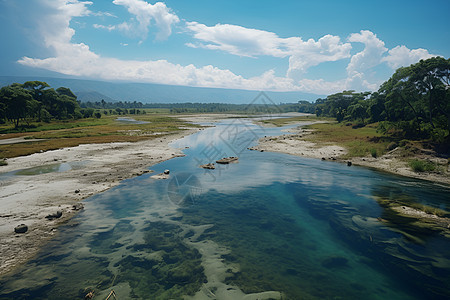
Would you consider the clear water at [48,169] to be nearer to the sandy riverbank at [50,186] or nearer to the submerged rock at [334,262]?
the sandy riverbank at [50,186]

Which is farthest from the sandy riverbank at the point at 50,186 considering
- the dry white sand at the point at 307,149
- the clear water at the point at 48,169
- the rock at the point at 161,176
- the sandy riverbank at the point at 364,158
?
the sandy riverbank at the point at 364,158

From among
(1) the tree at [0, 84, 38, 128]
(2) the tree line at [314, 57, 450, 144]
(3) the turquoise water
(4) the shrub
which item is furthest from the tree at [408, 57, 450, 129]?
(1) the tree at [0, 84, 38, 128]

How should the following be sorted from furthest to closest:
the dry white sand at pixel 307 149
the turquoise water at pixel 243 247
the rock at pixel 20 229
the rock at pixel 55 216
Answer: the dry white sand at pixel 307 149 → the rock at pixel 55 216 → the rock at pixel 20 229 → the turquoise water at pixel 243 247

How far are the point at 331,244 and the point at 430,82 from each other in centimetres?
4530

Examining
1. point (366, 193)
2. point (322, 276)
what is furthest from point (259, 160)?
point (322, 276)

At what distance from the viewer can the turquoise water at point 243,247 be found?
11727mm

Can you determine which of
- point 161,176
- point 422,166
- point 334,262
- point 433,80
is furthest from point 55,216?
point 433,80

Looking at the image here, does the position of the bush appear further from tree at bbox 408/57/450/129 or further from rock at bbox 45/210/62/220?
rock at bbox 45/210/62/220

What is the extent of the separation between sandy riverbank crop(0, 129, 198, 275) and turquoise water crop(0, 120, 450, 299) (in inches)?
50.4

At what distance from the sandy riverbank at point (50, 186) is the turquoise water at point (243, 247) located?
4.20 ft

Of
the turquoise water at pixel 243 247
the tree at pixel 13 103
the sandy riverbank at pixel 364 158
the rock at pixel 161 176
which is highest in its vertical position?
the tree at pixel 13 103

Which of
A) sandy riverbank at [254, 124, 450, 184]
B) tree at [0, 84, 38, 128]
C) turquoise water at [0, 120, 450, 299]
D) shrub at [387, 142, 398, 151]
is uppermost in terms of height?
tree at [0, 84, 38, 128]

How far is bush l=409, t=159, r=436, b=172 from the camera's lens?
30625 millimetres

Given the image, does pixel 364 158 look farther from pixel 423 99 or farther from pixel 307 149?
pixel 423 99
